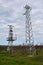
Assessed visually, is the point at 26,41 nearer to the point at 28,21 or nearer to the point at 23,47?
the point at 28,21

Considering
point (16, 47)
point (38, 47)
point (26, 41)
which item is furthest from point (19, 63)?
point (16, 47)

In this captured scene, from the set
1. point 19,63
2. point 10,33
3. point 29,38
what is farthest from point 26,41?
point 19,63

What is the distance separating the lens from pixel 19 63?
19.5 meters

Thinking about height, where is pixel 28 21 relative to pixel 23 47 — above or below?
above

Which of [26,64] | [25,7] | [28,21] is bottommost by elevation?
[26,64]

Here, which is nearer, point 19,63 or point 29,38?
point 19,63

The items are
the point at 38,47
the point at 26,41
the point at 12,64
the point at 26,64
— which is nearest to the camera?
the point at 12,64

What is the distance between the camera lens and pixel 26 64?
19297 millimetres

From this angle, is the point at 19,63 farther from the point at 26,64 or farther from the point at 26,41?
the point at 26,41

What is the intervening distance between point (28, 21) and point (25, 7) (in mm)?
2943

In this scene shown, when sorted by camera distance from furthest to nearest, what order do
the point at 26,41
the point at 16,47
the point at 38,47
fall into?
the point at 16,47 → the point at 38,47 → the point at 26,41

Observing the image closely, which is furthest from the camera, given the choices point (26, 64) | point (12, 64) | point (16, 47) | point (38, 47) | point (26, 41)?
point (16, 47)

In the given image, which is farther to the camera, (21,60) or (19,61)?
(21,60)

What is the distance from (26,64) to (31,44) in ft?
82.4
